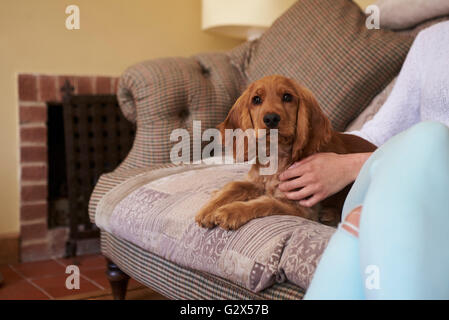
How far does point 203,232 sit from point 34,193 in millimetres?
1502

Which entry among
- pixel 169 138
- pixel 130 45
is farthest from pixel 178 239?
pixel 130 45

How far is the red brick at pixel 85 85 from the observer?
2.32 m

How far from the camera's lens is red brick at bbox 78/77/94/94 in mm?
2324

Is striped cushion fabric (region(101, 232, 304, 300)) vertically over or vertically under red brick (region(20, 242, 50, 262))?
over

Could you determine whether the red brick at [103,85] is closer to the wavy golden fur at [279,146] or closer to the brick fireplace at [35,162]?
the brick fireplace at [35,162]

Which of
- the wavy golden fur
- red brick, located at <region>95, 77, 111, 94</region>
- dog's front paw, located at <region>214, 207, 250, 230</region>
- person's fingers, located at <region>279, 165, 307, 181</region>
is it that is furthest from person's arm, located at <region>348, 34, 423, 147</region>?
red brick, located at <region>95, 77, 111, 94</region>

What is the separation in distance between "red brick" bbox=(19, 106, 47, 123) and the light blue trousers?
1880mm

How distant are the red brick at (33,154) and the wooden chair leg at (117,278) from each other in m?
0.87

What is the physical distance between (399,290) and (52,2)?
2086mm

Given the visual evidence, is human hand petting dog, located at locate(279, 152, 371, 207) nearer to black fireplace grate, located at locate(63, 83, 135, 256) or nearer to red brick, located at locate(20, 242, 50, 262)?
black fireplace grate, located at locate(63, 83, 135, 256)

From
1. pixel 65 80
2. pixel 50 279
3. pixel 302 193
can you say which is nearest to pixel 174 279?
pixel 302 193

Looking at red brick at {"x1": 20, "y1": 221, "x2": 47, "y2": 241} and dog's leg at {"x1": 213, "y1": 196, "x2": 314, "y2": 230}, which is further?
red brick at {"x1": 20, "y1": 221, "x2": 47, "y2": 241}

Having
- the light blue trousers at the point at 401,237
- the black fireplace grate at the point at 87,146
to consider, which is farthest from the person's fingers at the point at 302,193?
the black fireplace grate at the point at 87,146
